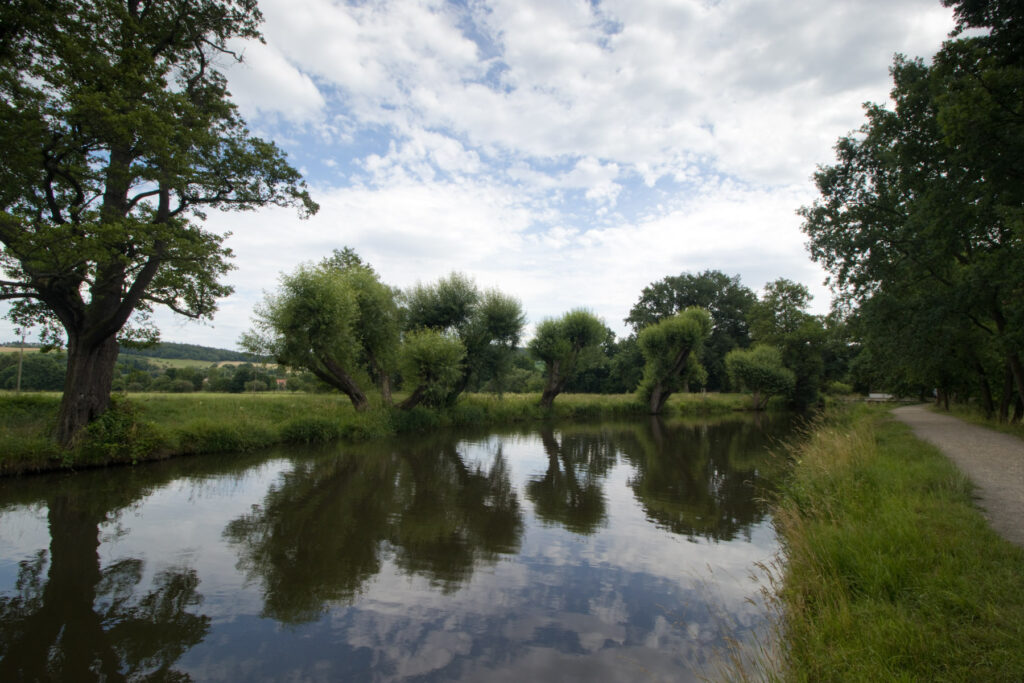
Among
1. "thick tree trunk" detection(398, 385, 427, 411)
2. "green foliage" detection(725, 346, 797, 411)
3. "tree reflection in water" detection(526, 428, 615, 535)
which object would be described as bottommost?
"tree reflection in water" detection(526, 428, 615, 535)

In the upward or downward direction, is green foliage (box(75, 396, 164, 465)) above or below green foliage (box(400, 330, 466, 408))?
below

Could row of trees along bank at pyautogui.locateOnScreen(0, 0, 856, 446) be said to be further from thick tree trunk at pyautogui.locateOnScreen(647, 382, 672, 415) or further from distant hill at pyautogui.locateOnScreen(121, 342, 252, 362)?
distant hill at pyautogui.locateOnScreen(121, 342, 252, 362)

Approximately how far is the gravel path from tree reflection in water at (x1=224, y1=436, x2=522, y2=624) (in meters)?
6.35

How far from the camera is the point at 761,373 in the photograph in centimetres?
4025

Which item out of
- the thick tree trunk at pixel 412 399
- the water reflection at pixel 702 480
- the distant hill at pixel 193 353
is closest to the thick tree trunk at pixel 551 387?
the water reflection at pixel 702 480

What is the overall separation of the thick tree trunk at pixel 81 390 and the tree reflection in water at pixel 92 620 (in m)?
6.24

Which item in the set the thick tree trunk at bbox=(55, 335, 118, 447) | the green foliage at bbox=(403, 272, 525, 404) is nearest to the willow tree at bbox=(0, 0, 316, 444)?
the thick tree trunk at bbox=(55, 335, 118, 447)

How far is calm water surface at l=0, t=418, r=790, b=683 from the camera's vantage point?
174 inches

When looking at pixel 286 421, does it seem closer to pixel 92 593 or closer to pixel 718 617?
pixel 92 593

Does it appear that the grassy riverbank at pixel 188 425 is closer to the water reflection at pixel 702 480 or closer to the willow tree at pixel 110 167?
the willow tree at pixel 110 167

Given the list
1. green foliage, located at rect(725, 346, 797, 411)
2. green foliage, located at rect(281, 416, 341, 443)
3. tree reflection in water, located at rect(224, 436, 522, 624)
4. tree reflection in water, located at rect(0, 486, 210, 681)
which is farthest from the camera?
green foliage, located at rect(725, 346, 797, 411)

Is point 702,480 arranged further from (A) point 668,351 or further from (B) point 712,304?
(B) point 712,304

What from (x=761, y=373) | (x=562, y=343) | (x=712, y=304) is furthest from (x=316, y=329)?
(x=712, y=304)

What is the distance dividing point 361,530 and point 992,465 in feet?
40.5
